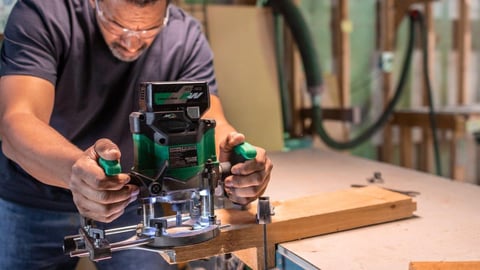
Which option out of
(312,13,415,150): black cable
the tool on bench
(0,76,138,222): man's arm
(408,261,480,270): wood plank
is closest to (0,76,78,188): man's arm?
(0,76,138,222): man's arm

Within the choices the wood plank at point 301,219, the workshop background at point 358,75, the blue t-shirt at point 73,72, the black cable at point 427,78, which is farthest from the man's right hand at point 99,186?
the black cable at point 427,78

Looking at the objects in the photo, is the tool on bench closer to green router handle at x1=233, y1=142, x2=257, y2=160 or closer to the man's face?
green router handle at x1=233, y1=142, x2=257, y2=160

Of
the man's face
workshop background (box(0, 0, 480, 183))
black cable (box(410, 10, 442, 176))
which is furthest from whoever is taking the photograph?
black cable (box(410, 10, 442, 176))

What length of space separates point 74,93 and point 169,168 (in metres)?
0.57

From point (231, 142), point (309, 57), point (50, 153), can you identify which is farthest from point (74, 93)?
point (309, 57)

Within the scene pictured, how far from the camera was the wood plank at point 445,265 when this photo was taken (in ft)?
2.70

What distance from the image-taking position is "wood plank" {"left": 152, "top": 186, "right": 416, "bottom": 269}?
963mm

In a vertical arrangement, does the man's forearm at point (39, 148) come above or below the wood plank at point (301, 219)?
above

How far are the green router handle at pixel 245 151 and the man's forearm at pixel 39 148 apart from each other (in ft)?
0.97

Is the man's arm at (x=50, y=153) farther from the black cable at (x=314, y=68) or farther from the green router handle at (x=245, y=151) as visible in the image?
the black cable at (x=314, y=68)

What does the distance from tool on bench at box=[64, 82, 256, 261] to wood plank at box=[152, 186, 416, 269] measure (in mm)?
57

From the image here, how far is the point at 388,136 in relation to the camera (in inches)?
128

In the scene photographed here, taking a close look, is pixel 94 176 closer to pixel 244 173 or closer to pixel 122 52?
pixel 244 173

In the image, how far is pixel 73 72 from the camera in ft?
4.12
